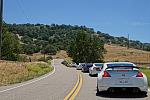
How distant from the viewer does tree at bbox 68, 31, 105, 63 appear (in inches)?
4626

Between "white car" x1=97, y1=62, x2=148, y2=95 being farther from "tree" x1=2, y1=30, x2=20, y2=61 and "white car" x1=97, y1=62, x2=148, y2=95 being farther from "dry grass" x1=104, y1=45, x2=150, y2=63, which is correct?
"dry grass" x1=104, y1=45, x2=150, y2=63

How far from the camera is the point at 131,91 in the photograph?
58.1 feet

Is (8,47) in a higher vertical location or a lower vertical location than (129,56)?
higher

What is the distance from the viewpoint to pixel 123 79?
55.1ft

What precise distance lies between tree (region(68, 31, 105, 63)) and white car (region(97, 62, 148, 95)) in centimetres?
9838

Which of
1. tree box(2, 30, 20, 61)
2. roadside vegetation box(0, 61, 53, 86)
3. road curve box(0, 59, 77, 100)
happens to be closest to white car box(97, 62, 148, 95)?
road curve box(0, 59, 77, 100)

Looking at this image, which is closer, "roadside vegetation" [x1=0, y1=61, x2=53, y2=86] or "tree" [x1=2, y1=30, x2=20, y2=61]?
"roadside vegetation" [x1=0, y1=61, x2=53, y2=86]

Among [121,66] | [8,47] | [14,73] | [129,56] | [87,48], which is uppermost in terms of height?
[8,47]

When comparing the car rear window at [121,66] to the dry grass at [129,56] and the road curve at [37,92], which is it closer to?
the road curve at [37,92]

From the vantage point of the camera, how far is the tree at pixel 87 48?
11750 cm

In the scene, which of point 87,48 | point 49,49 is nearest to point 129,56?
point 87,48

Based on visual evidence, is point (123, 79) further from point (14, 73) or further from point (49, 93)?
point (14, 73)

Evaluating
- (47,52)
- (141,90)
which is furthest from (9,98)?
(47,52)

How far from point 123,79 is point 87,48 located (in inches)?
4053
